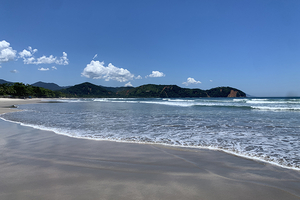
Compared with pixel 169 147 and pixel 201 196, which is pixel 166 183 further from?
pixel 169 147

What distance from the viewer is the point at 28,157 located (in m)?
4.15

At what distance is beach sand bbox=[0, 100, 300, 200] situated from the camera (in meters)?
2.47

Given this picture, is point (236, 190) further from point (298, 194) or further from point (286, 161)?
point (286, 161)

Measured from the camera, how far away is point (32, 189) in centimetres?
258

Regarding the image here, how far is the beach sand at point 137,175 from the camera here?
2.47 meters

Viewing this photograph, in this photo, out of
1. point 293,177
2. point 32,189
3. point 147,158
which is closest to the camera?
point 32,189

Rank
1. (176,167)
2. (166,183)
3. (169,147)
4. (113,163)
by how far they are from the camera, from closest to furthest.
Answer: (166,183) < (176,167) < (113,163) < (169,147)

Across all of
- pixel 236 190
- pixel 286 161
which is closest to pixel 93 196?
pixel 236 190

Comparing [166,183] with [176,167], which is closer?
[166,183]

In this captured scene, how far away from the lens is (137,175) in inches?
123

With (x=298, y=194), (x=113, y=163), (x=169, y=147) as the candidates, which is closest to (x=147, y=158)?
(x=113, y=163)

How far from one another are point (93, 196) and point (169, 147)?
10.0 ft

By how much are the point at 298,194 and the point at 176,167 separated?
6.35 feet

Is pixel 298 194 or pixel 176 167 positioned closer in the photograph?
pixel 298 194
